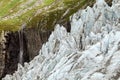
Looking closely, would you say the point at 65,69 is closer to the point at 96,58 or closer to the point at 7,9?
the point at 96,58

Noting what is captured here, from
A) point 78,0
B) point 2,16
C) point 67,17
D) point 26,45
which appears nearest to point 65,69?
point 67,17

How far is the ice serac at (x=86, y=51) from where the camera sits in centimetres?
4064

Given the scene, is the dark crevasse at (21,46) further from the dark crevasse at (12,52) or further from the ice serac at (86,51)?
the ice serac at (86,51)

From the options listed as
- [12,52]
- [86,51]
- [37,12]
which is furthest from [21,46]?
[86,51]

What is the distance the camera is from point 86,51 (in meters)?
45.8

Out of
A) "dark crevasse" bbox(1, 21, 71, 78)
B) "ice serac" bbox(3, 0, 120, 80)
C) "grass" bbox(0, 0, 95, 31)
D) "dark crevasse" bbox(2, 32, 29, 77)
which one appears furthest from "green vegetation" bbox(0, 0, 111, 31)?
"ice serac" bbox(3, 0, 120, 80)

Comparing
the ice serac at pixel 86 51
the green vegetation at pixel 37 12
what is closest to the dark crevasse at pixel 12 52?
the green vegetation at pixel 37 12

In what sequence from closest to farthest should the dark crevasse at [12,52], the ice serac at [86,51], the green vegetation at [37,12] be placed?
the ice serac at [86,51] → the green vegetation at [37,12] → the dark crevasse at [12,52]

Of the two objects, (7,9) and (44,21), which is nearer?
(44,21)

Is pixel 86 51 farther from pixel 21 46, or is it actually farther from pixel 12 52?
pixel 12 52

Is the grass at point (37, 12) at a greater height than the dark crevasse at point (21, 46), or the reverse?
the grass at point (37, 12)

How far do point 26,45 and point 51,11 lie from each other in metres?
12.7

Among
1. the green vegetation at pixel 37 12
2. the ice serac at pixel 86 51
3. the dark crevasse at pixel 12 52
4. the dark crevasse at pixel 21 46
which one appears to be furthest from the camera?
the dark crevasse at pixel 12 52

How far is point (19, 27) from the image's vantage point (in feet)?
341
